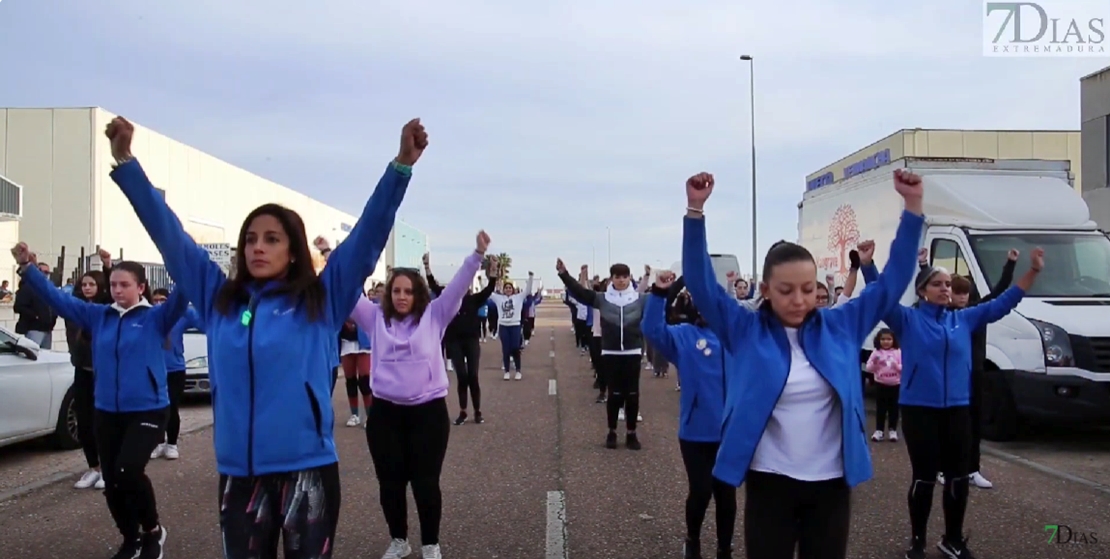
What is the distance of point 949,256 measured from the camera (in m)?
11.5

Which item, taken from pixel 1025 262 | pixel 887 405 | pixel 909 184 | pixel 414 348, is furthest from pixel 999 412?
pixel 909 184

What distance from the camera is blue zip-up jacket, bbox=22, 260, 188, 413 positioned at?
5.53 m

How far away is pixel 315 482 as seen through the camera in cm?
305

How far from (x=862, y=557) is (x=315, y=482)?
13.0 ft

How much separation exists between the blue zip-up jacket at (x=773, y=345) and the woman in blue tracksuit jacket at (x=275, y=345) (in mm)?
1168

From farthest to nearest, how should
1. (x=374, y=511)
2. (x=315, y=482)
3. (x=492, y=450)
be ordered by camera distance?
1. (x=492, y=450)
2. (x=374, y=511)
3. (x=315, y=482)

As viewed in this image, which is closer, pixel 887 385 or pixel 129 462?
pixel 129 462

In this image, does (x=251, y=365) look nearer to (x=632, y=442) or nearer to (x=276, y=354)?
(x=276, y=354)

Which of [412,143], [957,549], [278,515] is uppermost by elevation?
[412,143]

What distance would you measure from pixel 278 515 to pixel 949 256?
10.3 meters

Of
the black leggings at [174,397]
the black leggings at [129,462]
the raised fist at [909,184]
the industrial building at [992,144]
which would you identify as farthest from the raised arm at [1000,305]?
the industrial building at [992,144]

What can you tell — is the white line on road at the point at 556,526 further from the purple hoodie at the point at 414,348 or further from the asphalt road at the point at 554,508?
the purple hoodie at the point at 414,348

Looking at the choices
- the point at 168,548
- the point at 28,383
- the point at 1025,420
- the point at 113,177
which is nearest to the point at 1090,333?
the point at 1025,420

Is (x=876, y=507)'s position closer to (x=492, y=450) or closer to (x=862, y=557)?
(x=862, y=557)
